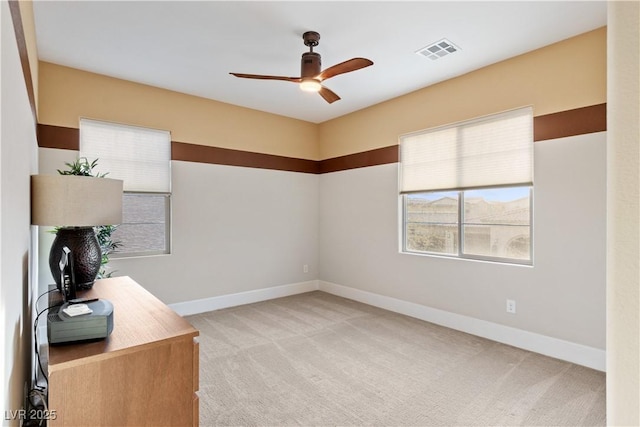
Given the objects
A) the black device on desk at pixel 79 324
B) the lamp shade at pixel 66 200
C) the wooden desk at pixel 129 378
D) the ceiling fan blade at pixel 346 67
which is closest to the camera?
the wooden desk at pixel 129 378

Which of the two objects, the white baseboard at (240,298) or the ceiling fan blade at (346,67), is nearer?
the ceiling fan blade at (346,67)

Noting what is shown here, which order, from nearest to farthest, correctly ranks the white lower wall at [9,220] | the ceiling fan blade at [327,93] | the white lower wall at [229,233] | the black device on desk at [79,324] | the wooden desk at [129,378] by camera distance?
1. the white lower wall at [9,220]
2. the wooden desk at [129,378]
3. the black device on desk at [79,324]
4. the ceiling fan blade at [327,93]
5. the white lower wall at [229,233]

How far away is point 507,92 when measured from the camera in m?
3.37

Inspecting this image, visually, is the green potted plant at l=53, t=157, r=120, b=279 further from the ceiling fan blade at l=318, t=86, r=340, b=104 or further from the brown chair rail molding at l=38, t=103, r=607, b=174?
the ceiling fan blade at l=318, t=86, r=340, b=104

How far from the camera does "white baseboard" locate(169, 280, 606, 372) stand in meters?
2.93

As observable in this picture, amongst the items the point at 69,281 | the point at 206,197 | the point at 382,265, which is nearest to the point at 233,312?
the point at 206,197

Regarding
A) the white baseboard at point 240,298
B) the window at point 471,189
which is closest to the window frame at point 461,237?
the window at point 471,189

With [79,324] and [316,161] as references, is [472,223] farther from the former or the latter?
[79,324]

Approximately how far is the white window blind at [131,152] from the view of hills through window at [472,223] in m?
3.13

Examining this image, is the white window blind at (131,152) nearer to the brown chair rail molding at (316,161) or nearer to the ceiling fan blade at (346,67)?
the brown chair rail molding at (316,161)

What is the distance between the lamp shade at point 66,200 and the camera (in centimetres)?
171

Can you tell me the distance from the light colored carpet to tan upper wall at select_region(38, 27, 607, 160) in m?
2.34

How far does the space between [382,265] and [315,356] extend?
187 cm

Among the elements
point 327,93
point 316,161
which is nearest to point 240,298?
point 316,161
